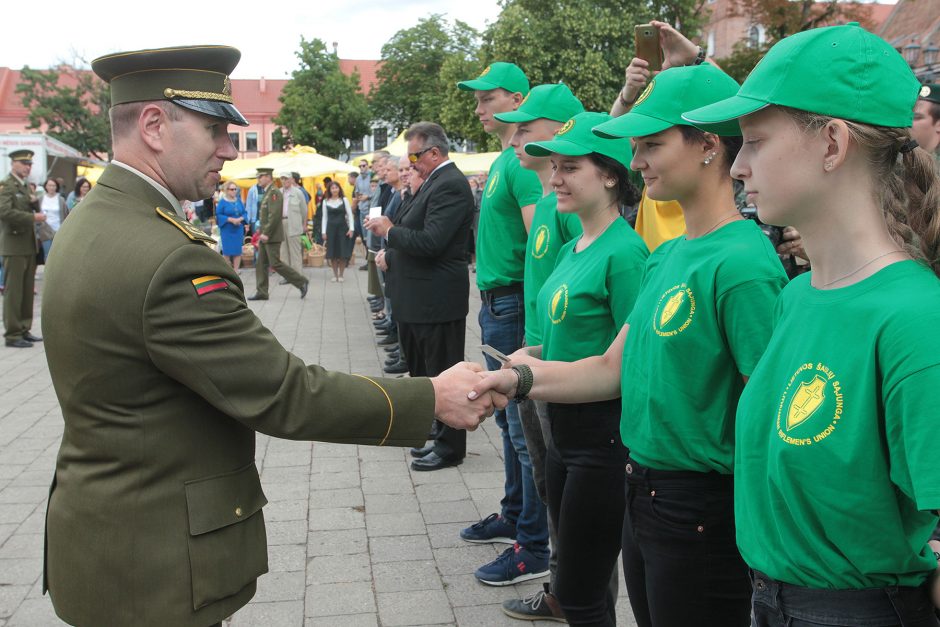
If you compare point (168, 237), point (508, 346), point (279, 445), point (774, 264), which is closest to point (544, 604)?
point (508, 346)

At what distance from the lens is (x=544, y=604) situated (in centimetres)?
385

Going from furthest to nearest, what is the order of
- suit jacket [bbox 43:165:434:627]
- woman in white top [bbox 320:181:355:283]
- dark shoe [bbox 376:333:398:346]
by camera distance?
1. woman in white top [bbox 320:181:355:283]
2. dark shoe [bbox 376:333:398:346]
3. suit jacket [bbox 43:165:434:627]

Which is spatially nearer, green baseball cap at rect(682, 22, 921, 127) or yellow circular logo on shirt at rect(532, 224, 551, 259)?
green baseball cap at rect(682, 22, 921, 127)

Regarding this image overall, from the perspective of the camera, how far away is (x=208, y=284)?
2.04 metres

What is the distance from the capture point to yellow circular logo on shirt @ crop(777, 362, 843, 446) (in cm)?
155

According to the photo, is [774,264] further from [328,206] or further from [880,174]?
[328,206]

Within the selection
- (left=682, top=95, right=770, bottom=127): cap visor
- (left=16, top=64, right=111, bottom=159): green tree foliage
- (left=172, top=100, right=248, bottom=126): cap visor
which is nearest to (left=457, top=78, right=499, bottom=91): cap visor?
(left=172, top=100, right=248, bottom=126): cap visor

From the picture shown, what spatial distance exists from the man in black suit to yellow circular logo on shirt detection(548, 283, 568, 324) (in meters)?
2.84

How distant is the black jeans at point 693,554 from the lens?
87.7 inches

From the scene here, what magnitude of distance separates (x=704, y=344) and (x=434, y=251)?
384cm

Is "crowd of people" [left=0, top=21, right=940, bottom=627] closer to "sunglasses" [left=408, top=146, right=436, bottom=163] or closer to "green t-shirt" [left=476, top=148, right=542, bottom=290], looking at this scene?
"green t-shirt" [left=476, top=148, right=542, bottom=290]

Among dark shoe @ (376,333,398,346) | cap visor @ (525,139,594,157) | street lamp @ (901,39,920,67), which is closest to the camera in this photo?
cap visor @ (525,139,594,157)

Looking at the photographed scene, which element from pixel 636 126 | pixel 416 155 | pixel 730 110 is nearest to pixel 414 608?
pixel 636 126

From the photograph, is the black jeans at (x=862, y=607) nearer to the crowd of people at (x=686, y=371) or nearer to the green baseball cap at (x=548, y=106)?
the crowd of people at (x=686, y=371)
